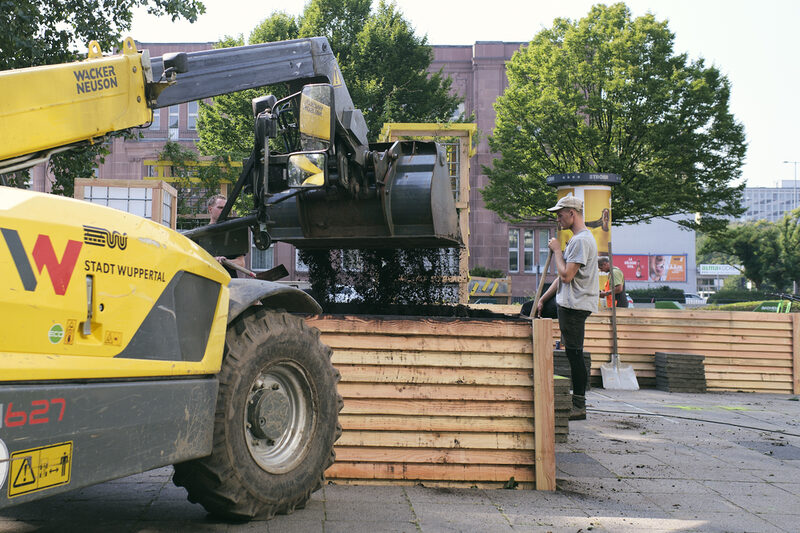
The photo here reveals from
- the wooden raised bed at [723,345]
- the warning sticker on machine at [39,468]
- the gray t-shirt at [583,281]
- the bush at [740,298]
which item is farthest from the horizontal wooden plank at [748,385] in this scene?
the bush at [740,298]

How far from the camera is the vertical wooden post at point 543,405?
464 cm

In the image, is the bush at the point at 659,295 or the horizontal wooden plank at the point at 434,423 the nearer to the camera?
the horizontal wooden plank at the point at 434,423

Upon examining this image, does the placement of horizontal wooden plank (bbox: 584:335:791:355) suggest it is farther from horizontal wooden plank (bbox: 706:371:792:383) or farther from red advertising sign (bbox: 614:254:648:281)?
red advertising sign (bbox: 614:254:648:281)

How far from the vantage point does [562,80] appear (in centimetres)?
2852

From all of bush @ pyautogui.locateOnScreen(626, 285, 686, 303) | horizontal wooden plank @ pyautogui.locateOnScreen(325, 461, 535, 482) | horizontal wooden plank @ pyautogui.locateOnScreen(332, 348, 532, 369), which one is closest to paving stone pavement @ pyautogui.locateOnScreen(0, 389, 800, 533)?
horizontal wooden plank @ pyautogui.locateOnScreen(325, 461, 535, 482)

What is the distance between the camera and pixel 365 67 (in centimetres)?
2855

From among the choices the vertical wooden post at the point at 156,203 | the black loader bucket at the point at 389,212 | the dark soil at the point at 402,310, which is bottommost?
the dark soil at the point at 402,310

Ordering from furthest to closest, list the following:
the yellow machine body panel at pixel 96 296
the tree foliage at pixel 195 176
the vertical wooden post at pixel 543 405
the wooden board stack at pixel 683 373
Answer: the tree foliage at pixel 195 176
the wooden board stack at pixel 683 373
the vertical wooden post at pixel 543 405
the yellow machine body panel at pixel 96 296

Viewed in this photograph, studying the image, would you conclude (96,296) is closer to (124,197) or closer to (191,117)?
(124,197)

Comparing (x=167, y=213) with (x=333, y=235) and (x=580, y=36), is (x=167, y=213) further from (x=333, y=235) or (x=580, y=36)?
(x=580, y=36)

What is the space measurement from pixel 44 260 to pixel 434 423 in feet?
9.30

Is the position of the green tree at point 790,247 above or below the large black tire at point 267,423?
above

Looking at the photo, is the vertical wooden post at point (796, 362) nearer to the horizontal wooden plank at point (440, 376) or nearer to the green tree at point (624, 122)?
the horizontal wooden plank at point (440, 376)

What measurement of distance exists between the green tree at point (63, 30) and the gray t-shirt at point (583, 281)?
272 inches
